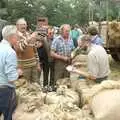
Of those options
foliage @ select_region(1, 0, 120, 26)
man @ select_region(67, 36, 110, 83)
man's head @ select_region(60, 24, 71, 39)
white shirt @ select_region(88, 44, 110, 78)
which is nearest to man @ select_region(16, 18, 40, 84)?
man's head @ select_region(60, 24, 71, 39)

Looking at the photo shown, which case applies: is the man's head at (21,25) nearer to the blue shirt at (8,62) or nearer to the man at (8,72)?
the man at (8,72)

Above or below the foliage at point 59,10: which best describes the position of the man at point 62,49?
above

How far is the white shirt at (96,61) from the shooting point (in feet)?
22.2

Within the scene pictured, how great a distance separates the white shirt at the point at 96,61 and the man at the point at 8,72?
1.23 meters

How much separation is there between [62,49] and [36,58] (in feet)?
2.51

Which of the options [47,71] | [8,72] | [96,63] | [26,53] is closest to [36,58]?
[26,53]

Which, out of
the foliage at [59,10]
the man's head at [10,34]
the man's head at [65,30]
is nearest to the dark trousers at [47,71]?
the man's head at [65,30]

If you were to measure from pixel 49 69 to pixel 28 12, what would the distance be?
22.6 meters

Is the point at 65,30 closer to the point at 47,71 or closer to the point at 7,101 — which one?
the point at 47,71

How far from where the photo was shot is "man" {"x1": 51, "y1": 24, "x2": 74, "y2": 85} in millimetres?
8996

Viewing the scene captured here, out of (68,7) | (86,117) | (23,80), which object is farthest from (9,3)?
(86,117)

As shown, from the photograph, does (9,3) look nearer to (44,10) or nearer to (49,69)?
(44,10)

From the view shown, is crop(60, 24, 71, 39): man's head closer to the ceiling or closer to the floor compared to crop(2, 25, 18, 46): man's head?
closer to the floor

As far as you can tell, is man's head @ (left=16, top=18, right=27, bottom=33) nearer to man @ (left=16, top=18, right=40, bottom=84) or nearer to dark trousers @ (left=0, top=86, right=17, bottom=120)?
man @ (left=16, top=18, right=40, bottom=84)
